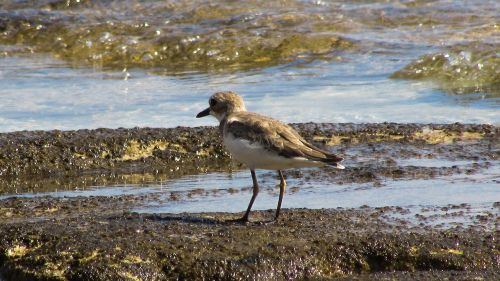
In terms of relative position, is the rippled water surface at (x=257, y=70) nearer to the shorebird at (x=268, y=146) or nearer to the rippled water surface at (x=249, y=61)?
the rippled water surface at (x=249, y=61)

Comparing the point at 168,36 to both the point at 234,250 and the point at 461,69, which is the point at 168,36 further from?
the point at 234,250

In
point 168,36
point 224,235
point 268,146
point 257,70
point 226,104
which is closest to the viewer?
point 224,235

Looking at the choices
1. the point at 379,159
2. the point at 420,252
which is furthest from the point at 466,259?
the point at 379,159

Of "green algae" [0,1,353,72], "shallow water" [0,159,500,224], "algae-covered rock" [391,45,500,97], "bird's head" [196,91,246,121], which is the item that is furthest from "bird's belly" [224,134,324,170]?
"green algae" [0,1,353,72]

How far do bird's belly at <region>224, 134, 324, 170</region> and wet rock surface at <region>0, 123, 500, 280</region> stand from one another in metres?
0.34

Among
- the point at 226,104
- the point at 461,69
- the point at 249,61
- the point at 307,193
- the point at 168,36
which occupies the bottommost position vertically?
the point at 307,193

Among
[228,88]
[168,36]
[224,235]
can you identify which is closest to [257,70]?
[228,88]

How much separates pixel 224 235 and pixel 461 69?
734cm

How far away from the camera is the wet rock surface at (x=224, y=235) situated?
468cm

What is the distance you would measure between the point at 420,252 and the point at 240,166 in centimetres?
281

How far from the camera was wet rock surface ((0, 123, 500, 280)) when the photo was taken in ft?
15.4

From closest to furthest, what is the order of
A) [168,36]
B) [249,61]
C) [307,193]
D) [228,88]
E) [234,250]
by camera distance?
[234,250], [307,193], [228,88], [249,61], [168,36]

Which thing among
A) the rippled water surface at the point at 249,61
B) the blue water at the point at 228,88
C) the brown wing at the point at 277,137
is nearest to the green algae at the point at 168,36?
the rippled water surface at the point at 249,61

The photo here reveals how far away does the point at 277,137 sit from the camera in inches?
213
